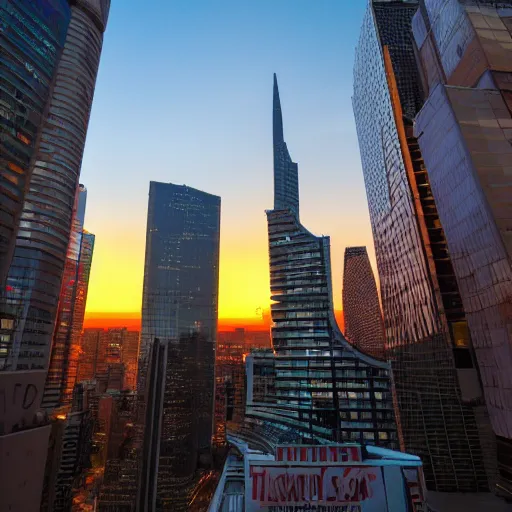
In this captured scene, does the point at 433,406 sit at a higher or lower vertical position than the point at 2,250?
lower

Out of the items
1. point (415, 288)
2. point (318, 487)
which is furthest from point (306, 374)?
point (318, 487)

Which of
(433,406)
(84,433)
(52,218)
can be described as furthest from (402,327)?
(84,433)

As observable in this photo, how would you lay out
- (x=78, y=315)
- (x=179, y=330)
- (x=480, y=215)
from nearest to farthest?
(x=480, y=215) → (x=179, y=330) → (x=78, y=315)

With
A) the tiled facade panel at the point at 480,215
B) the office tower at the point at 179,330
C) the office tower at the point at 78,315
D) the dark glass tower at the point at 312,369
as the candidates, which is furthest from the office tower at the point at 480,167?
the office tower at the point at 78,315

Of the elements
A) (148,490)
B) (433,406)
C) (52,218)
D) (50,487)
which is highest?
(52,218)

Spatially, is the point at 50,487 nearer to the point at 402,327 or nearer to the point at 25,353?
the point at 25,353

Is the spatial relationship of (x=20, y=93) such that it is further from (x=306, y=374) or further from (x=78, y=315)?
(x=78, y=315)
